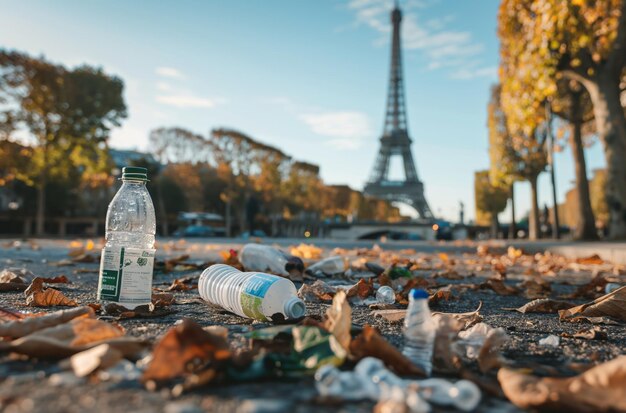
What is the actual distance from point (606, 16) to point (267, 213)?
54217 millimetres

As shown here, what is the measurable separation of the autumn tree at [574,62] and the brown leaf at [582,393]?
9.25m

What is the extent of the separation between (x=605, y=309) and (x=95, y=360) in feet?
8.49

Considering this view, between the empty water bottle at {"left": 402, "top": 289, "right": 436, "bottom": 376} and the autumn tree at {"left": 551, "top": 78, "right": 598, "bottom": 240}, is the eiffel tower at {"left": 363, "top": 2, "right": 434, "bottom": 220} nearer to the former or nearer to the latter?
the autumn tree at {"left": 551, "top": 78, "right": 598, "bottom": 240}

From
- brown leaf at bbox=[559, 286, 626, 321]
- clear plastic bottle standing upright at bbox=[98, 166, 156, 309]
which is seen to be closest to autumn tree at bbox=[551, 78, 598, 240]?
brown leaf at bbox=[559, 286, 626, 321]

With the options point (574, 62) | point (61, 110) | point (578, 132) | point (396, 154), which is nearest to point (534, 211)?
point (578, 132)

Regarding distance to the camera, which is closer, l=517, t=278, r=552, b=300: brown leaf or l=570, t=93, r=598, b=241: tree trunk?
l=517, t=278, r=552, b=300: brown leaf

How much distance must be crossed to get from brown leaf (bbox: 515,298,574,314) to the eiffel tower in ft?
196

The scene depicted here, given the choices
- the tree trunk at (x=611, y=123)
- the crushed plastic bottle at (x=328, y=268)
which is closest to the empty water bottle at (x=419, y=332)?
the crushed plastic bottle at (x=328, y=268)

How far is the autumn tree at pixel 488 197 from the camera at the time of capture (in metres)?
55.4

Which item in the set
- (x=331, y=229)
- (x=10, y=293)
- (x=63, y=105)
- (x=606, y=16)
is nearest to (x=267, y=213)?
(x=331, y=229)

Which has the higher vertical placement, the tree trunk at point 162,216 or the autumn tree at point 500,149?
the autumn tree at point 500,149

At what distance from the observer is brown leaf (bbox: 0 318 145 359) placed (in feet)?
5.00

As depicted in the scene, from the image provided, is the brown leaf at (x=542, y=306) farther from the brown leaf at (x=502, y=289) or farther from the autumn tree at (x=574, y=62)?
the autumn tree at (x=574, y=62)

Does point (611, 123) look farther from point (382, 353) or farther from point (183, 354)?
point (183, 354)
